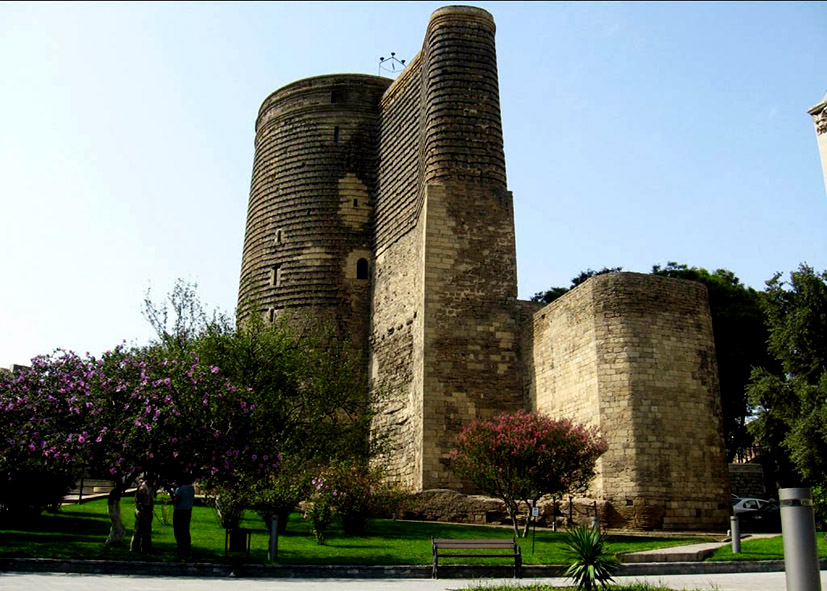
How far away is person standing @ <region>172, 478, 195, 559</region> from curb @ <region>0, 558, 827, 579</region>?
0.87 metres

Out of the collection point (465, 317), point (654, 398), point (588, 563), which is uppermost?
point (465, 317)

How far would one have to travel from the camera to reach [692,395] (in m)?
17.0

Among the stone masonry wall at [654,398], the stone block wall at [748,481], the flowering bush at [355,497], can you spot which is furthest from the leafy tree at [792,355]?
the flowering bush at [355,497]

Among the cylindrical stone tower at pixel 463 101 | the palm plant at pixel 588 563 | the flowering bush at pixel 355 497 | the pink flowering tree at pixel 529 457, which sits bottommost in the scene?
the palm plant at pixel 588 563

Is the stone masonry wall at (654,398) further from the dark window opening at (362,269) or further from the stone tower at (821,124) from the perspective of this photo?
the dark window opening at (362,269)

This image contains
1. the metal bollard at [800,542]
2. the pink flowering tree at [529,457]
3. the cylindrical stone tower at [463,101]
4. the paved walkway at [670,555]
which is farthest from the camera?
the cylindrical stone tower at [463,101]

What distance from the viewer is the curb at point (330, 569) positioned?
9328 mm

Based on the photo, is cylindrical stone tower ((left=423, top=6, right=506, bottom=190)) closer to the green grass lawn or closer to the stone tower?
the green grass lawn

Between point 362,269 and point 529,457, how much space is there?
12150 millimetres

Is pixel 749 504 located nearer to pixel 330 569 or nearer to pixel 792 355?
pixel 792 355

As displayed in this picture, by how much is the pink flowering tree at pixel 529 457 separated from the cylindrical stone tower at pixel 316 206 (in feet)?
32.0

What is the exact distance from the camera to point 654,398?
16578mm

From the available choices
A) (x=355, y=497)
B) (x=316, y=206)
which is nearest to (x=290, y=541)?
(x=355, y=497)

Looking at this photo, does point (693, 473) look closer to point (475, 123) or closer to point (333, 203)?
point (475, 123)
